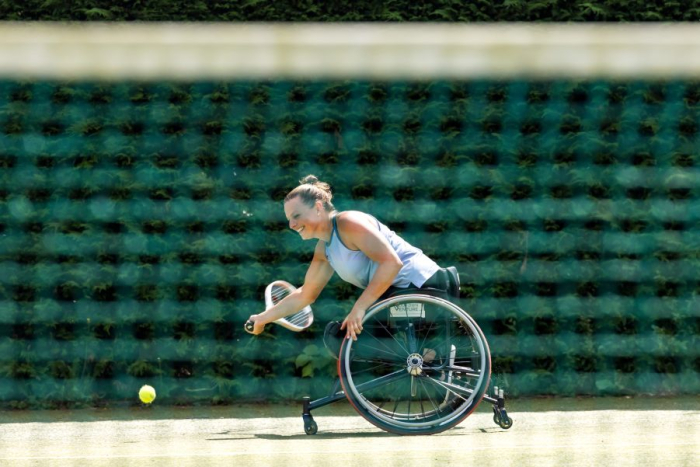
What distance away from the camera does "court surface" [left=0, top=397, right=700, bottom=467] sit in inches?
147

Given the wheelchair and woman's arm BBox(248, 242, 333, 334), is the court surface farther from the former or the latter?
woman's arm BBox(248, 242, 333, 334)

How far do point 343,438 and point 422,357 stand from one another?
16.1 inches

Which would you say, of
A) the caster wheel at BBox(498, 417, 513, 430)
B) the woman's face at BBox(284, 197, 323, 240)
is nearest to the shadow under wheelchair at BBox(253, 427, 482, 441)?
the caster wheel at BBox(498, 417, 513, 430)

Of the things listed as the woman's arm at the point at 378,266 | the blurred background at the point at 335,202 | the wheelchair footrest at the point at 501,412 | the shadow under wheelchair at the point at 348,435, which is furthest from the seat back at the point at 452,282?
the blurred background at the point at 335,202

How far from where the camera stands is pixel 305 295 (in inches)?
179

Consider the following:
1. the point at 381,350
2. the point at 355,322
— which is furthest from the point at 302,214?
the point at 381,350

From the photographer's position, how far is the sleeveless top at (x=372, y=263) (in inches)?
173

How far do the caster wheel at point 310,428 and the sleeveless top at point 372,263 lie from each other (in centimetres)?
55

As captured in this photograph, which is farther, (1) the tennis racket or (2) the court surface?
(1) the tennis racket

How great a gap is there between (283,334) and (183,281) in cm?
53

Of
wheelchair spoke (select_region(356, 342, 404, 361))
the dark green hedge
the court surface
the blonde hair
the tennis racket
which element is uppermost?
the dark green hedge

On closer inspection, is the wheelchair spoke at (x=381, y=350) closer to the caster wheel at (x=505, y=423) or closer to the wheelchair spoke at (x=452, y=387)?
the wheelchair spoke at (x=452, y=387)

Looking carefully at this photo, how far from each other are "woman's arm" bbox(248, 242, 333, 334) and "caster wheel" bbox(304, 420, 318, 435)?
15.0 inches

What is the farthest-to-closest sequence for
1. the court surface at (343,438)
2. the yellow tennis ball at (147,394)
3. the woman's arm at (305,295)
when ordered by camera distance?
the yellow tennis ball at (147,394)
the woman's arm at (305,295)
the court surface at (343,438)
